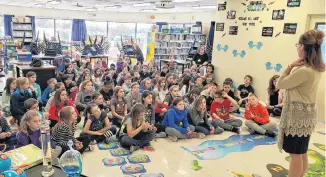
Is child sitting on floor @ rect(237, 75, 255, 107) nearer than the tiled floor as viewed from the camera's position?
No

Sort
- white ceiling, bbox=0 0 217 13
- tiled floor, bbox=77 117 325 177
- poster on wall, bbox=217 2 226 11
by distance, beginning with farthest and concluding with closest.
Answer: white ceiling, bbox=0 0 217 13 < poster on wall, bbox=217 2 226 11 < tiled floor, bbox=77 117 325 177

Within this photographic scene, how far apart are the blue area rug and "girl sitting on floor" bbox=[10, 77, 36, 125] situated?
234 centimetres

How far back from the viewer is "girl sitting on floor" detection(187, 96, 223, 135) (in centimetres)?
397

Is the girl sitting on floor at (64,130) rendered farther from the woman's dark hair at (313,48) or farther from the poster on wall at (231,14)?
the poster on wall at (231,14)

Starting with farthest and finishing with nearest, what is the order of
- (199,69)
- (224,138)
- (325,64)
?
(199,69)
(224,138)
(325,64)

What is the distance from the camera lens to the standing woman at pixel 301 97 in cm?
202

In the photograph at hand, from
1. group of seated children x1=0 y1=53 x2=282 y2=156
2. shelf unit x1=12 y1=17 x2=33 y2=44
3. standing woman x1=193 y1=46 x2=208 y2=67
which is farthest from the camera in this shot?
shelf unit x1=12 y1=17 x2=33 y2=44

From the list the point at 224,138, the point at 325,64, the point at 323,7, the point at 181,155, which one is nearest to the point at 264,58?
the point at 323,7

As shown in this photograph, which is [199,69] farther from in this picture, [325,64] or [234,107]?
[325,64]

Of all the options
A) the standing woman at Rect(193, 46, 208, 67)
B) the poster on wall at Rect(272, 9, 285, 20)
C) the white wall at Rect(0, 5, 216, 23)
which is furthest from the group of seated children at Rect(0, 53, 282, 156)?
the white wall at Rect(0, 5, 216, 23)

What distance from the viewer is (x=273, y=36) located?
5559 millimetres

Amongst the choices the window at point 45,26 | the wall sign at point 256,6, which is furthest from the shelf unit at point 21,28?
the wall sign at point 256,6

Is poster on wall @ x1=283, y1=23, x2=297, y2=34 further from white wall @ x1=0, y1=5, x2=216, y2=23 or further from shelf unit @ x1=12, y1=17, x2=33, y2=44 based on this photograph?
shelf unit @ x1=12, y1=17, x2=33, y2=44

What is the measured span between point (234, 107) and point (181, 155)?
73.1 inches
